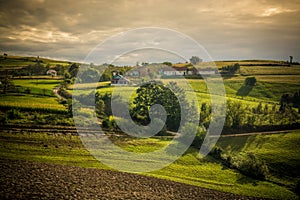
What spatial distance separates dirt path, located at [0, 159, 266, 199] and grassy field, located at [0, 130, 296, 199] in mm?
1718

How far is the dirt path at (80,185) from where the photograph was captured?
1814cm

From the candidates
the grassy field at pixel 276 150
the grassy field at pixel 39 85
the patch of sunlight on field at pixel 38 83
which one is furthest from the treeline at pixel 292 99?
the patch of sunlight on field at pixel 38 83

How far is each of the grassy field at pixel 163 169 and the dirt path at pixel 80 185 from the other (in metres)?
1.72

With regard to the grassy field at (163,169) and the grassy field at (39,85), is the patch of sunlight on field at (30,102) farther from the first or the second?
the grassy field at (163,169)

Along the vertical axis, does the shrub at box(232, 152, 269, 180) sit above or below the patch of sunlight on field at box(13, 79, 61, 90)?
below

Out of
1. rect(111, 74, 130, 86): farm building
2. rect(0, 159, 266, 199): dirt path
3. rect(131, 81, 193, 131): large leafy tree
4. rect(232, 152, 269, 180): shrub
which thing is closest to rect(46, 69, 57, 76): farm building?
rect(111, 74, 130, 86): farm building

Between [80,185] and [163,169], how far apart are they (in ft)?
33.9

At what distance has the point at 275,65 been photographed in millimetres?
89750

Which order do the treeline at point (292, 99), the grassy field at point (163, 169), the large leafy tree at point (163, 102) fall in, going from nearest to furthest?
1. the grassy field at point (163, 169)
2. the large leafy tree at point (163, 102)
3. the treeline at point (292, 99)

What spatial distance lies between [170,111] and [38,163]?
25207mm

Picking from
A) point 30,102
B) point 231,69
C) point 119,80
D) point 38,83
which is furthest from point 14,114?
point 231,69

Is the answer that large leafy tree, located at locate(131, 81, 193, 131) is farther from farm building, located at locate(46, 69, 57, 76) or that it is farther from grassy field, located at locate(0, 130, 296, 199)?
farm building, located at locate(46, 69, 57, 76)

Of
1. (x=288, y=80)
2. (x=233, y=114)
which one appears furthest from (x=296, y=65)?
(x=233, y=114)

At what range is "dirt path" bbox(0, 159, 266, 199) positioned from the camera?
18141mm
